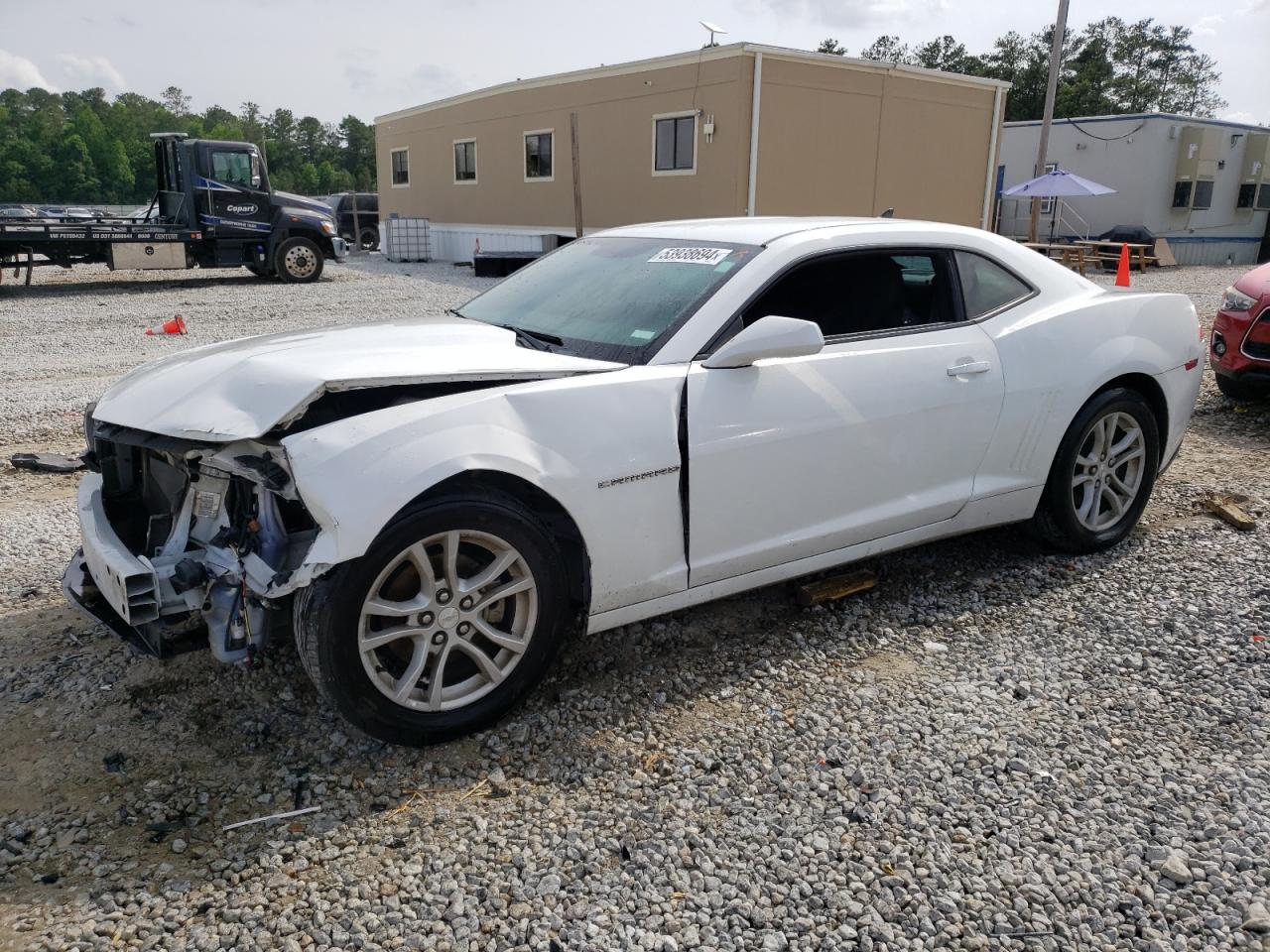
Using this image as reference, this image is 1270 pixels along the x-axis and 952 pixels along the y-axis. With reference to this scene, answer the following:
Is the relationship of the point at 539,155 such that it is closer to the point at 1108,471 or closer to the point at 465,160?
the point at 465,160

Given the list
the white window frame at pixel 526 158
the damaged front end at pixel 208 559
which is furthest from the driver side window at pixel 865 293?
the white window frame at pixel 526 158

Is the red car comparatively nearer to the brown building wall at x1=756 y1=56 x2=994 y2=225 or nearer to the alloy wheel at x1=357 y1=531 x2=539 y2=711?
the alloy wheel at x1=357 y1=531 x2=539 y2=711

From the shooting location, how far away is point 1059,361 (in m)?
4.13

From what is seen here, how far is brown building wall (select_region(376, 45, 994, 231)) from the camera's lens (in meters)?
18.5

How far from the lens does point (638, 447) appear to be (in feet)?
10.1

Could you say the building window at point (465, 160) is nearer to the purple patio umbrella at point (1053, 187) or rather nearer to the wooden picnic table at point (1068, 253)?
the purple patio umbrella at point (1053, 187)

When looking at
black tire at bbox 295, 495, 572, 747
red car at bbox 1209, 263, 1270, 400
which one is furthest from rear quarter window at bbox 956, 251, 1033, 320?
red car at bbox 1209, 263, 1270, 400

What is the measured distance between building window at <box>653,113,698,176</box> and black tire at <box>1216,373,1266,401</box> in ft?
43.1

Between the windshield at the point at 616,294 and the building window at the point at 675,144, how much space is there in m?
16.0

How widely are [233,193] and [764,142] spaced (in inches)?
388

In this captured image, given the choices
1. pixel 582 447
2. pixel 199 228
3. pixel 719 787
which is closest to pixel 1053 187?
pixel 199 228

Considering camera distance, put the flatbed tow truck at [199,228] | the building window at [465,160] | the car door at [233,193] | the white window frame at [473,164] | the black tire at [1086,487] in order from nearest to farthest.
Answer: the black tire at [1086,487], the flatbed tow truck at [199,228], the car door at [233,193], the white window frame at [473,164], the building window at [465,160]

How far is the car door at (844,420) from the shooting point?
3.27m

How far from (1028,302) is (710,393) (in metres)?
1.82
